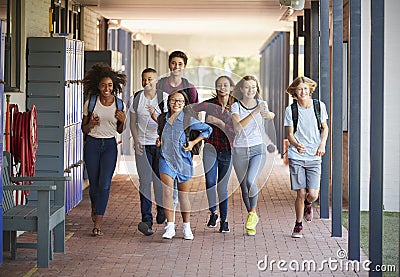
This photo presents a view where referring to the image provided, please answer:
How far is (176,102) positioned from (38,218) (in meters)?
1.94

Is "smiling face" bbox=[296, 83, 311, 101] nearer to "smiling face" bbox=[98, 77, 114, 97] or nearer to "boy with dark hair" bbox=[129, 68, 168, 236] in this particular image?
"boy with dark hair" bbox=[129, 68, 168, 236]

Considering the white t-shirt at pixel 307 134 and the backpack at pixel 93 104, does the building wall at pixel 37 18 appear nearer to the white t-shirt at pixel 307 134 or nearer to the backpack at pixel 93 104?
the backpack at pixel 93 104

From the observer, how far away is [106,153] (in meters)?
8.01

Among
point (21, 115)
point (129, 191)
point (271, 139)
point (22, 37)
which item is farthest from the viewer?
point (271, 139)

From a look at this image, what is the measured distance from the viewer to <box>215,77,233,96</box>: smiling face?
26.7 ft

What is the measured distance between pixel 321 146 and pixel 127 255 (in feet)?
6.66

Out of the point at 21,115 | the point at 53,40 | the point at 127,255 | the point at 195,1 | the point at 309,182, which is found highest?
the point at 195,1

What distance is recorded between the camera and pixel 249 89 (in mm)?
8078

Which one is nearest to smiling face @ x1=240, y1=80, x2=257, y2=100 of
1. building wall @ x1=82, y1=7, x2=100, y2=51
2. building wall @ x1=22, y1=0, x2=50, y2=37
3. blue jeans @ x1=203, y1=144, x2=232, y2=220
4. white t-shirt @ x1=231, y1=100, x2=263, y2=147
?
white t-shirt @ x1=231, y1=100, x2=263, y2=147

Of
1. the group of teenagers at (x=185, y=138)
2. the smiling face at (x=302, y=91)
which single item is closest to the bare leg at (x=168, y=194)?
the group of teenagers at (x=185, y=138)

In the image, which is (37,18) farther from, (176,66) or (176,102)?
(176,102)

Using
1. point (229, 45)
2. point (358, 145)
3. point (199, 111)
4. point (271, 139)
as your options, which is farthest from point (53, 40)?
point (229, 45)

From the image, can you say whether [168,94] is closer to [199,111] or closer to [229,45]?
[199,111]

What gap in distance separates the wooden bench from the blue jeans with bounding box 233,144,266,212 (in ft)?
5.82
